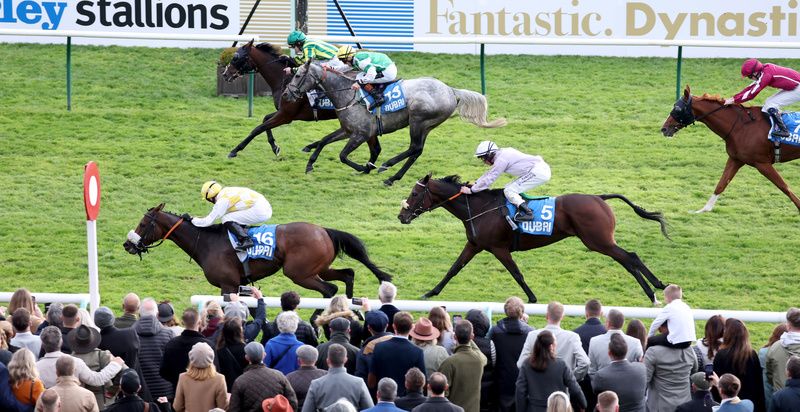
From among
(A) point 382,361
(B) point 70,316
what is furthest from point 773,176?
(B) point 70,316

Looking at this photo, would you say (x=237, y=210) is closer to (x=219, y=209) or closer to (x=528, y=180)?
(x=219, y=209)

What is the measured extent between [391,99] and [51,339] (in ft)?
26.6

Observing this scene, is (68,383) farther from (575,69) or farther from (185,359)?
(575,69)

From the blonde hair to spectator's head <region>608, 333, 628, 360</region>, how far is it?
10.6 ft

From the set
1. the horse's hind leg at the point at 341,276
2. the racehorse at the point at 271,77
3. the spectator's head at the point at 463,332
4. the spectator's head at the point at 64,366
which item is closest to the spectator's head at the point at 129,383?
the spectator's head at the point at 64,366

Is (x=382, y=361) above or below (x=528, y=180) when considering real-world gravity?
below

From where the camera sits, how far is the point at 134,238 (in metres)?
12.0

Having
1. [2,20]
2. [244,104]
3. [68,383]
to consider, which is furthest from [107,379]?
[2,20]

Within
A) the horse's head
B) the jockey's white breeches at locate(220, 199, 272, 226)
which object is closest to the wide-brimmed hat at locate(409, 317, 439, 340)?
the jockey's white breeches at locate(220, 199, 272, 226)

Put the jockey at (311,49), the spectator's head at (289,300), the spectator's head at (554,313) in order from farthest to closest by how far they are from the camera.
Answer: the jockey at (311,49) < the spectator's head at (289,300) < the spectator's head at (554,313)

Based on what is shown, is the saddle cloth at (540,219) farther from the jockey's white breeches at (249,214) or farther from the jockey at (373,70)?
the jockey at (373,70)

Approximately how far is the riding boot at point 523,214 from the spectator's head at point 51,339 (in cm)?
533

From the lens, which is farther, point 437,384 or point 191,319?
point 191,319

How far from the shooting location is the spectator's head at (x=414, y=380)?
7.61 meters
